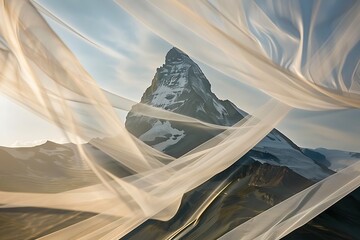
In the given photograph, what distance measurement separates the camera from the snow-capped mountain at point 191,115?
2494mm

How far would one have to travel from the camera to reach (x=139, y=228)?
238cm

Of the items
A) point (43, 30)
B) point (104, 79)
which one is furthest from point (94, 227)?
point (43, 30)

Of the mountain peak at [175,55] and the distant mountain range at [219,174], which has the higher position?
the mountain peak at [175,55]

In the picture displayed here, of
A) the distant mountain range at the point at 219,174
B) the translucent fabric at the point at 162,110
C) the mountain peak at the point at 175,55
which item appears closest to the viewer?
the translucent fabric at the point at 162,110

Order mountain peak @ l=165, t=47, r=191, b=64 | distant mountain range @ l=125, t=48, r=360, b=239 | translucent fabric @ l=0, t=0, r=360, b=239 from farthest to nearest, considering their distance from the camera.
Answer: distant mountain range @ l=125, t=48, r=360, b=239 → mountain peak @ l=165, t=47, r=191, b=64 → translucent fabric @ l=0, t=0, r=360, b=239

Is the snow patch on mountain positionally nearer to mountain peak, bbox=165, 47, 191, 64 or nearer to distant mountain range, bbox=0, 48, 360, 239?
distant mountain range, bbox=0, 48, 360, 239

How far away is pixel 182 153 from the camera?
2.48 meters

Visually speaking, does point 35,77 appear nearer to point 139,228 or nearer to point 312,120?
point 139,228

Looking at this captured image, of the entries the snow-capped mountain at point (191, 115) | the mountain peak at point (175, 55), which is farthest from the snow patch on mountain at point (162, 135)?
the mountain peak at point (175, 55)

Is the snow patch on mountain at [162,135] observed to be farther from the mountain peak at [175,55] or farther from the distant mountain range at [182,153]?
the mountain peak at [175,55]

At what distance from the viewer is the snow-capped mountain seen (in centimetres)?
249

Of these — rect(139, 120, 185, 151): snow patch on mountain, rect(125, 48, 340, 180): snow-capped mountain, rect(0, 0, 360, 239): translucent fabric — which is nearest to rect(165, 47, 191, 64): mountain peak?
rect(125, 48, 340, 180): snow-capped mountain

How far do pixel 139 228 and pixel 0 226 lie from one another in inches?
34.7

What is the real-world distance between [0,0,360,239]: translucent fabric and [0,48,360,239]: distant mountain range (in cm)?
6
